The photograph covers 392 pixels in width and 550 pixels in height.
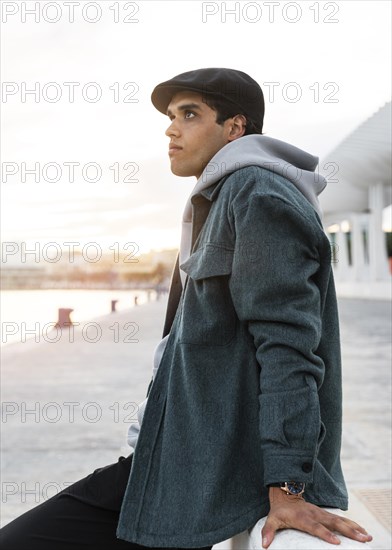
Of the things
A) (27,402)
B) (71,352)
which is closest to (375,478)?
(27,402)

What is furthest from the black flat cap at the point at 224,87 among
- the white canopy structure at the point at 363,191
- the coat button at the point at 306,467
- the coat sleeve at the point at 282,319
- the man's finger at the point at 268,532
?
the white canopy structure at the point at 363,191

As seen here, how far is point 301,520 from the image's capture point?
5.00 feet

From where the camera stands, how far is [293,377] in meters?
1.54

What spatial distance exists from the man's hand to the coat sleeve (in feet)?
0.20

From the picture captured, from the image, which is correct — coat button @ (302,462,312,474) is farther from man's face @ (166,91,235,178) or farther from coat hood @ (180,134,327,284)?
man's face @ (166,91,235,178)

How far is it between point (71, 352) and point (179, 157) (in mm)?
11318

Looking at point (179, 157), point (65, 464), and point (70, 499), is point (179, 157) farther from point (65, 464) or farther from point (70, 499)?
point (65, 464)

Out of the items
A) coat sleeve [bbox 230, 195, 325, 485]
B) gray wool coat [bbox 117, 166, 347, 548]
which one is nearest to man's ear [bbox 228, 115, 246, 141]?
gray wool coat [bbox 117, 166, 347, 548]

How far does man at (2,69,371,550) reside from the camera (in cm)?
156

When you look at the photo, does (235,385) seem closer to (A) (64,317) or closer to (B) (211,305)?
(B) (211,305)

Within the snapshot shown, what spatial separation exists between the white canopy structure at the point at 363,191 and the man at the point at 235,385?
15.2 meters

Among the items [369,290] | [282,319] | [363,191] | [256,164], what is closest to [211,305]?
[282,319]

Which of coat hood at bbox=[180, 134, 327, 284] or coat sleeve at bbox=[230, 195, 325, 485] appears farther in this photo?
coat hood at bbox=[180, 134, 327, 284]

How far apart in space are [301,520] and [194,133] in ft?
3.34
